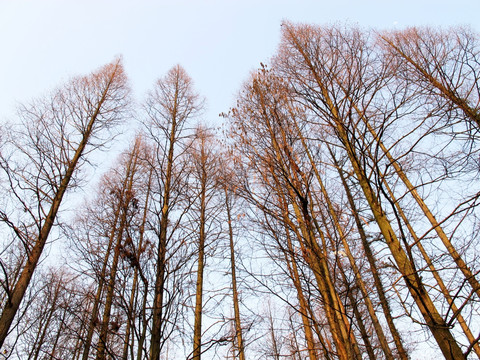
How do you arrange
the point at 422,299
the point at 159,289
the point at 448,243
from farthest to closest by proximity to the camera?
1. the point at 448,243
2. the point at 159,289
3. the point at 422,299

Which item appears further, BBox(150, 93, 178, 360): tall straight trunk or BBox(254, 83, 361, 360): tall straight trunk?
BBox(150, 93, 178, 360): tall straight trunk

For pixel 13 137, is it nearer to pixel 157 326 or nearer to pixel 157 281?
pixel 157 281

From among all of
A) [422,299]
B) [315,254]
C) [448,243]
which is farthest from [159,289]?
[448,243]

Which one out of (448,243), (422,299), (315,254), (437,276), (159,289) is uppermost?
(448,243)

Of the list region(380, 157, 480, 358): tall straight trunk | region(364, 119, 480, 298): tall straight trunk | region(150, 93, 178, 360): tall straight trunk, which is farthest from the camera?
region(150, 93, 178, 360): tall straight trunk

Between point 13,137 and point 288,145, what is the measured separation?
5.70 m

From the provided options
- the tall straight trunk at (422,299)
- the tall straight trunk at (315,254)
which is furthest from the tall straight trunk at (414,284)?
the tall straight trunk at (315,254)

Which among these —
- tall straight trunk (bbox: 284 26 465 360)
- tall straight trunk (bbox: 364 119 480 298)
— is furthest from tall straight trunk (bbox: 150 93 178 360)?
tall straight trunk (bbox: 364 119 480 298)

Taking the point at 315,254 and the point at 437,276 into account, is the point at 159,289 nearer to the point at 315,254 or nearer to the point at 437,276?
the point at 315,254

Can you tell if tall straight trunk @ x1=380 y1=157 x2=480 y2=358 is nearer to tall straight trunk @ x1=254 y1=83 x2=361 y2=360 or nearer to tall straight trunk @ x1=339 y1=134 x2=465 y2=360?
→ tall straight trunk @ x1=339 y1=134 x2=465 y2=360

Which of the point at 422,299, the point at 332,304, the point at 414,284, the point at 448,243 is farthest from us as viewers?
the point at 448,243

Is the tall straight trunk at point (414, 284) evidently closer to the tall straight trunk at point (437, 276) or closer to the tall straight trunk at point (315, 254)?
the tall straight trunk at point (437, 276)

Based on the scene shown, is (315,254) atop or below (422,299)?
atop

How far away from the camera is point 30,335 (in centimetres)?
877
